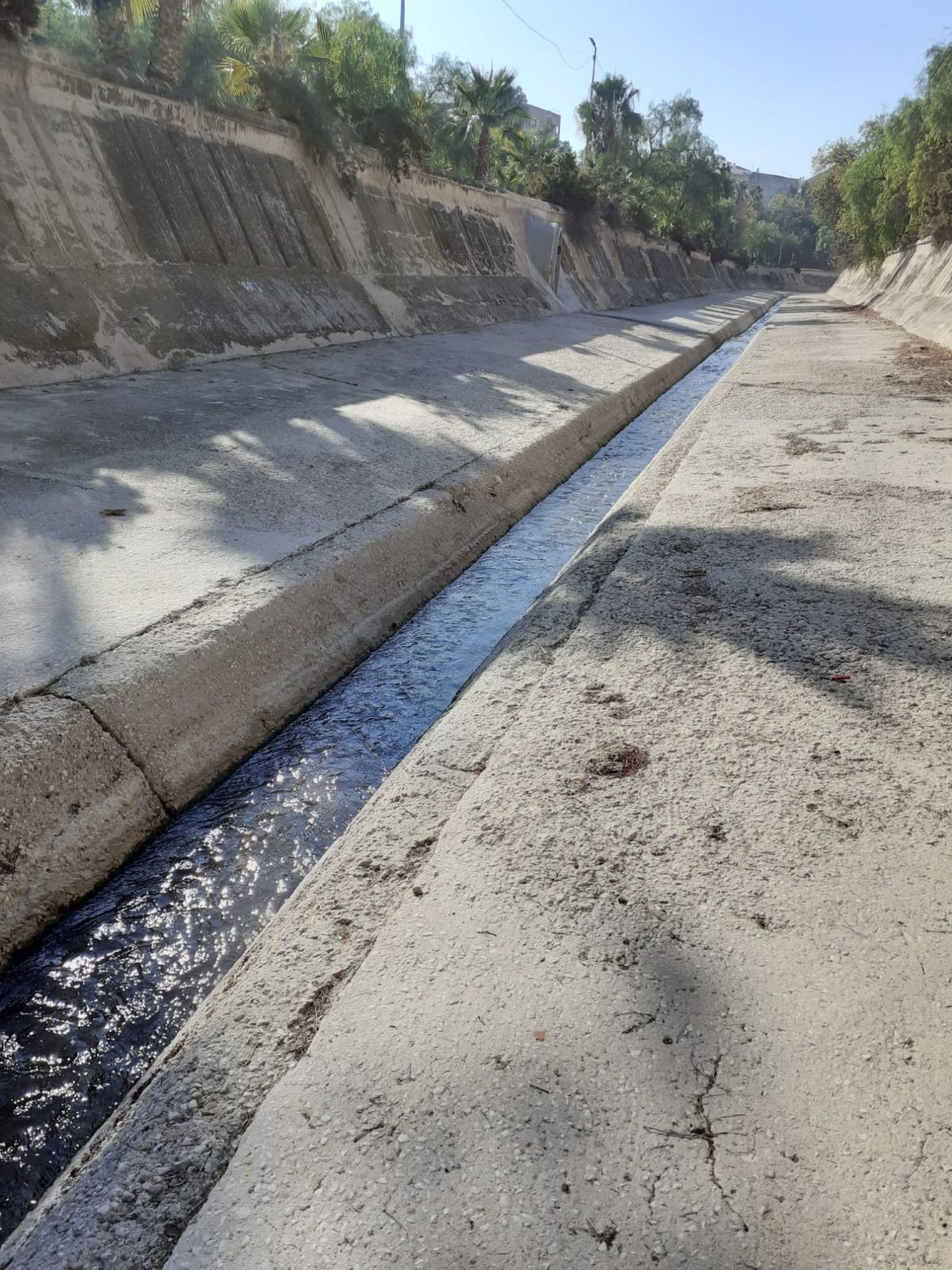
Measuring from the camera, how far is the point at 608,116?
5409cm

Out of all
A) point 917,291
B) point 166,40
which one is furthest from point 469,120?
point 166,40

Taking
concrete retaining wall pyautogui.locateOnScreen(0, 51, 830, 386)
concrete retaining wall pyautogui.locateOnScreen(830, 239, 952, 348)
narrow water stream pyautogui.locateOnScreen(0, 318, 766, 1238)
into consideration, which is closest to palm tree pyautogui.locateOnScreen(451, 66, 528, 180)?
concrete retaining wall pyautogui.locateOnScreen(830, 239, 952, 348)

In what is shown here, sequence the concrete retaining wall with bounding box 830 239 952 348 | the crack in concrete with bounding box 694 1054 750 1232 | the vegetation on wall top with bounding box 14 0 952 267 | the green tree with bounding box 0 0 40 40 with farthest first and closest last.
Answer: the concrete retaining wall with bounding box 830 239 952 348, the vegetation on wall top with bounding box 14 0 952 267, the green tree with bounding box 0 0 40 40, the crack in concrete with bounding box 694 1054 750 1232

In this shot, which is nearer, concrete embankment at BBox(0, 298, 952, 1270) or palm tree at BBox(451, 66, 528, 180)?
concrete embankment at BBox(0, 298, 952, 1270)

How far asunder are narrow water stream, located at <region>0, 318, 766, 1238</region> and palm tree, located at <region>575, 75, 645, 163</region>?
189 ft

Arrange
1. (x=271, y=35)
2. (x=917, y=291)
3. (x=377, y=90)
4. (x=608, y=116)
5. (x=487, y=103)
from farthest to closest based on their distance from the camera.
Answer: (x=608, y=116)
(x=487, y=103)
(x=271, y=35)
(x=917, y=291)
(x=377, y=90)

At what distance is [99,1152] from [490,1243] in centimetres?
62

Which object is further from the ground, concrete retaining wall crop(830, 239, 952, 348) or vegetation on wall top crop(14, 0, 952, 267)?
vegetation on wall top crop(14, 0, 952, 267)

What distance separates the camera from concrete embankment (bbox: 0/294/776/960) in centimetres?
238

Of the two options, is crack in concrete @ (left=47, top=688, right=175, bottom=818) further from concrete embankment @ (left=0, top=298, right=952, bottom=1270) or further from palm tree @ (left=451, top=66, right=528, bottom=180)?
palm tree @ (left=451, top=66, right=528, bottom=180)

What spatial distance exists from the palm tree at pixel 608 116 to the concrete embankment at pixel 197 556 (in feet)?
177

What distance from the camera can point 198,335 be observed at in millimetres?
8094

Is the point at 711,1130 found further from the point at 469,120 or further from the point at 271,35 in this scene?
the point at 469,120

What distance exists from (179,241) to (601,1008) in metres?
9.08
